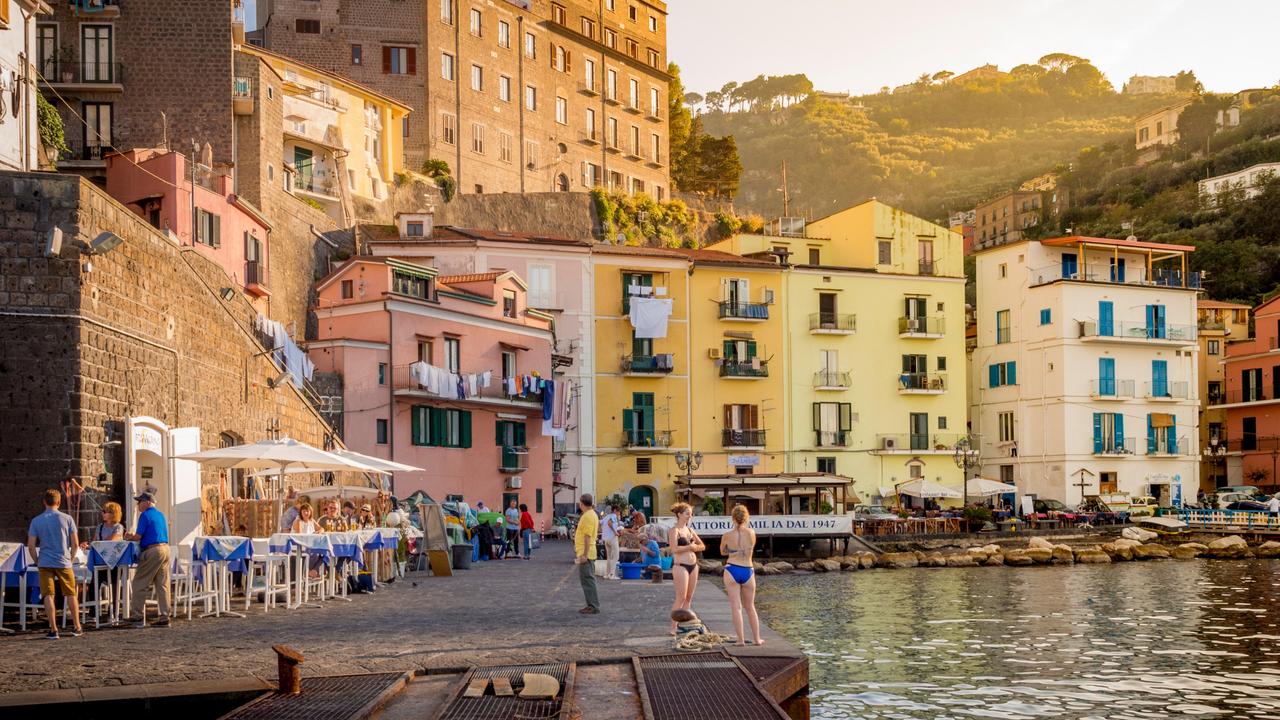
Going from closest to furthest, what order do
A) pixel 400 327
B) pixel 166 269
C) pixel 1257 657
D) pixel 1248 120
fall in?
pixel 1257 657 → pixel 166 269 → pixel 400 327 → pixel 1248 120

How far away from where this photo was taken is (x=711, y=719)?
10.2m

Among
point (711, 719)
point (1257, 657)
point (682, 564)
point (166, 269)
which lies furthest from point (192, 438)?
point (1257, 657)

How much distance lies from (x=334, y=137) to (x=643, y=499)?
19.4 metres

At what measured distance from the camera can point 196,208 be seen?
1398 inches

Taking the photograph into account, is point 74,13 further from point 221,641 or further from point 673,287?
point 221,641

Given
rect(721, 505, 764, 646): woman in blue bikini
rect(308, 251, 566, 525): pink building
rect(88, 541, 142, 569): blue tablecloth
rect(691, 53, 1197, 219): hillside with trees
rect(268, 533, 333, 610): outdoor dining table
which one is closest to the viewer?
rect(721, 505, 764, 646): woman in blue bikini

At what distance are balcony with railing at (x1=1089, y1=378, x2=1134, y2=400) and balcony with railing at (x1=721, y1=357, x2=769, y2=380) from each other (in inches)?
620

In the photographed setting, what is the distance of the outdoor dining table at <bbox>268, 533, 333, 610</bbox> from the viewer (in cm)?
1797

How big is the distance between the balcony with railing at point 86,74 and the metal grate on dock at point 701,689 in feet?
123

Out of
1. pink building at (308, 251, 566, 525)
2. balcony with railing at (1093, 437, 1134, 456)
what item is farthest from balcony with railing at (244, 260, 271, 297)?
balcony with railing at (1093, 437, 1134, 456)

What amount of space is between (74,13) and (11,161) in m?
16.1

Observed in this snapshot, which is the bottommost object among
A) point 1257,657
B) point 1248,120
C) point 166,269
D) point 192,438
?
point 1257,657

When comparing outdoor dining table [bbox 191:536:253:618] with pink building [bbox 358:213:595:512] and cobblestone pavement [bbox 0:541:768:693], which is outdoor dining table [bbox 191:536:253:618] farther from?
pink building [bbox 358:213:595:512]

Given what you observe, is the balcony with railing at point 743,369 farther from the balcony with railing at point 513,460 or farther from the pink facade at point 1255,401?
the pink facade at point 1255,401
